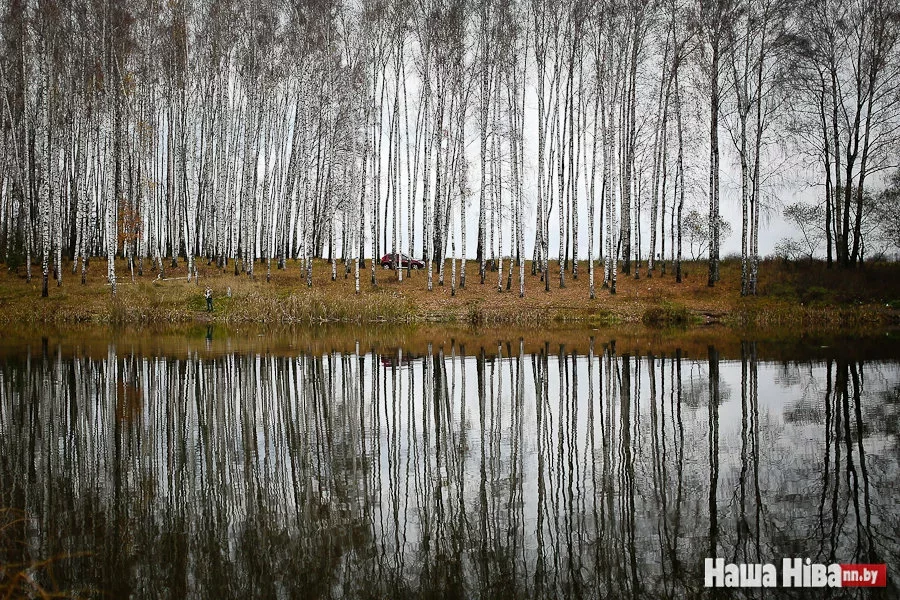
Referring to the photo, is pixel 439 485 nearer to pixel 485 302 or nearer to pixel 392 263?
pixel 485 302

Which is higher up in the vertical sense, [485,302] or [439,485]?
[485,302]

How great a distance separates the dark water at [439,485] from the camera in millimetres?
3957

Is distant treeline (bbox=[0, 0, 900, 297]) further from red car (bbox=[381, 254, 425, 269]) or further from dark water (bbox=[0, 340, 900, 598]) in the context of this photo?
dark water (bbox=[0, 340, 900, 598])

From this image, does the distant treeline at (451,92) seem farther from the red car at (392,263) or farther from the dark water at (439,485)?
the dark water at (439,485)

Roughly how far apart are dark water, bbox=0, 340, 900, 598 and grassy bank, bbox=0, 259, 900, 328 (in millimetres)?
14997

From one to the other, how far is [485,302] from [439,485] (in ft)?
75.9

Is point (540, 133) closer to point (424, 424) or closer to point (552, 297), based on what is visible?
point (552, 297)

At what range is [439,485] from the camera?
5.62 m

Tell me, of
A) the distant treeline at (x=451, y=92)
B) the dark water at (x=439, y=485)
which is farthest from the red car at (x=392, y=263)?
the dark water at (x=439, y=485)

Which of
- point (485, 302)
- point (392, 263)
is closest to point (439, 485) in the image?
point (485, 302)

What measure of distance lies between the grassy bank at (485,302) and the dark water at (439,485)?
15.0 metres

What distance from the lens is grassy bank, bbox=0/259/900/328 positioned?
2511cm

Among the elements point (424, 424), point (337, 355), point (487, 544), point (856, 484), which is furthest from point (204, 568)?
point (337, 355)

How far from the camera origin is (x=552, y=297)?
29078 mm
